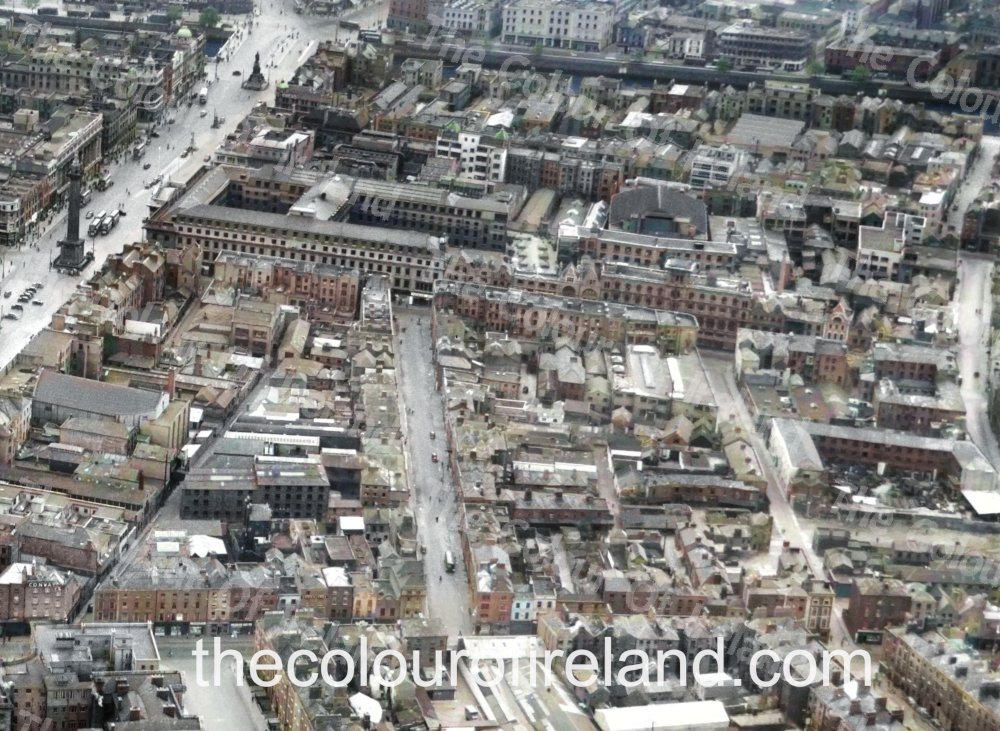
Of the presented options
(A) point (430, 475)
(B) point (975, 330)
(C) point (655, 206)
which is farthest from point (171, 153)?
(B) point (975, 330)

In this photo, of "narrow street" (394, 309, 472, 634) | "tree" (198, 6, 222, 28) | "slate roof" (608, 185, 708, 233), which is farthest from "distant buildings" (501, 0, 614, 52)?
"narrow street" (394, 309, 472, 634)

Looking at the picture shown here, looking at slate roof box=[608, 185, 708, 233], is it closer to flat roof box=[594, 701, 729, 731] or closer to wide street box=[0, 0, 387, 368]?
wide street box=[0, 0, 387, 368]

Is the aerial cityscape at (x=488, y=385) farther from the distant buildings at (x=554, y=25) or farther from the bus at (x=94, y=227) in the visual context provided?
the distant buildings at (x=554, y=25)

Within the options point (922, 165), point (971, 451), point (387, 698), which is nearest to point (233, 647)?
point (387, 698)

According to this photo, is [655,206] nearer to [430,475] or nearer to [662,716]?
[430,475]

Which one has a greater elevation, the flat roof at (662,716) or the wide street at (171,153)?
the wide street at (171,153)

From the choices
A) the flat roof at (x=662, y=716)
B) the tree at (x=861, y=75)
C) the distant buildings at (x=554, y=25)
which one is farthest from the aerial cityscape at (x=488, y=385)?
the distant buildings at (x=554, y=25)
